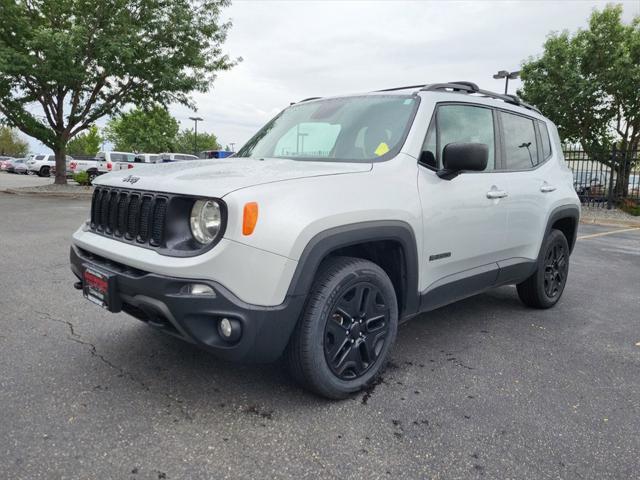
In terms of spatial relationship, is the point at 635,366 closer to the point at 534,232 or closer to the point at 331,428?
the point at 534,232

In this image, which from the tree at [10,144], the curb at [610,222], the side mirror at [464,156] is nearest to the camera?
the side mirror at [464,156]

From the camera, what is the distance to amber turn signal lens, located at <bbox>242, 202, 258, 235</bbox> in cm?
226

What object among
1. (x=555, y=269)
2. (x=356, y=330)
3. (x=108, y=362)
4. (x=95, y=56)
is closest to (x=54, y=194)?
(x=95, y=56)

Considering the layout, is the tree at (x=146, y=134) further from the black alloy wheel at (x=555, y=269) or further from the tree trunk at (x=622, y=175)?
the black alloy wheel at (x=555, y=269)

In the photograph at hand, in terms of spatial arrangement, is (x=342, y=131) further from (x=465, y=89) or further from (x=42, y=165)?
(x=42, y=165)

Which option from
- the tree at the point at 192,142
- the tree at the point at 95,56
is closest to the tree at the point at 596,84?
the tree at the point at 95,56

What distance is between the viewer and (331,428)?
97.8 inches

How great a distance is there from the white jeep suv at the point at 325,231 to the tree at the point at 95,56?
14094 millimetres

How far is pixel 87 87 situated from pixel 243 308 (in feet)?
60.2

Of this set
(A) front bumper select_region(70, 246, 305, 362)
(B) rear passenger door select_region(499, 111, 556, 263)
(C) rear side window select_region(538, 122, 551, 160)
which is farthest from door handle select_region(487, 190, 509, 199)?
(A) front bumper select_region(70, 246, 305, 362)

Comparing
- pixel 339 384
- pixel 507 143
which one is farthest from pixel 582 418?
pixel 507 143

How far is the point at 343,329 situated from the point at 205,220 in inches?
36.8

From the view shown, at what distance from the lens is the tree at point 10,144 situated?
264 feet

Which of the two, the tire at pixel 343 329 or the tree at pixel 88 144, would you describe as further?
the tree at pixel 88 144
